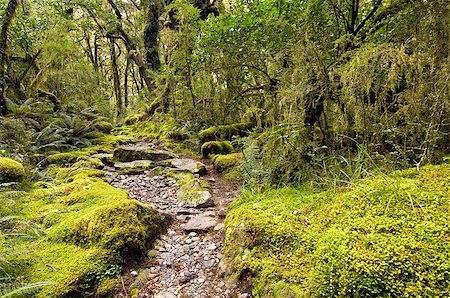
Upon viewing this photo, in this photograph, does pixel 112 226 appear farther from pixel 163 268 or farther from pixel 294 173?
pixel 294 173

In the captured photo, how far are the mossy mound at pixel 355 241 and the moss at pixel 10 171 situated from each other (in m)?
3.95

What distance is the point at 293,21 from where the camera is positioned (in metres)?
5.13

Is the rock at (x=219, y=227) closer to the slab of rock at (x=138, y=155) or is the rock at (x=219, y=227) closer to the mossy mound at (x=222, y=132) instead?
the slab of rock at (x=138, y=155)

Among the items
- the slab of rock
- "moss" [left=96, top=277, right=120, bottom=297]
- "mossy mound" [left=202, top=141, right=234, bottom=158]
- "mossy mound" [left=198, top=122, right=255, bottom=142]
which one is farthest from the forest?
"mossy mound" [left=198, top=122, right=255, bottom=142]

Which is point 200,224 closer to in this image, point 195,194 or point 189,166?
Answer: point 195,194

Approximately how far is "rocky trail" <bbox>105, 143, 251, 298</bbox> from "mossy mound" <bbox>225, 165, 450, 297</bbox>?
29 centimetres

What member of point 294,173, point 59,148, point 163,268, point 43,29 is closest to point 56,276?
point 163,268

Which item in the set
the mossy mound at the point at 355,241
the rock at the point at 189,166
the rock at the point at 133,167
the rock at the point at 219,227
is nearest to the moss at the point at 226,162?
the rock at the point at 189,166

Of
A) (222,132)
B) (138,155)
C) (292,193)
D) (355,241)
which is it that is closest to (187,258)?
(292,193)

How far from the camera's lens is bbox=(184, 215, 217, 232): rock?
144 inches

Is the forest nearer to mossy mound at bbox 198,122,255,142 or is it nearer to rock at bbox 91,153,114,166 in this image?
rock at bbox 91,153,114,166

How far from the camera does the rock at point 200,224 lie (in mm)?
3649

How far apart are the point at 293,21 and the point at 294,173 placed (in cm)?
310

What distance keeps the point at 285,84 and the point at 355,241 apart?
106 inches
